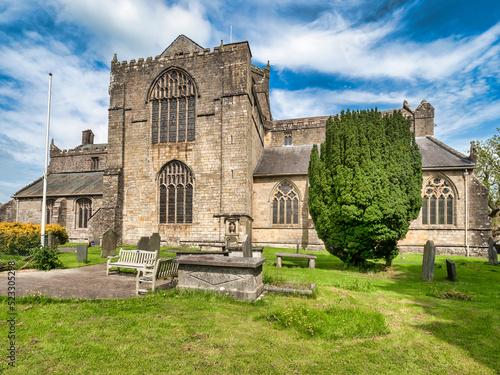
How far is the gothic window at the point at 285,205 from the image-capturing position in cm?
2052

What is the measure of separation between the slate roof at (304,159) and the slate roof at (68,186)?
14899mm

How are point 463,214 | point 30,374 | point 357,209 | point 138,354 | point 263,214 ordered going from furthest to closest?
point 263,214 → point 463,214 → point 357,209 → point 138,354 → point 30,374

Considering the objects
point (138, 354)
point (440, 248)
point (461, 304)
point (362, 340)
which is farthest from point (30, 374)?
point (440, 248)

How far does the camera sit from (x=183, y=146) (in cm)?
2002

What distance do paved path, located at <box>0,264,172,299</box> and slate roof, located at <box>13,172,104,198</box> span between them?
18361 millimetres

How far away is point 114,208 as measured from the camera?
1986cm

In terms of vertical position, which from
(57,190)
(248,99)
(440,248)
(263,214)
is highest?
(248,99)

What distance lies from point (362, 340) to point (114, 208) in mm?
19009

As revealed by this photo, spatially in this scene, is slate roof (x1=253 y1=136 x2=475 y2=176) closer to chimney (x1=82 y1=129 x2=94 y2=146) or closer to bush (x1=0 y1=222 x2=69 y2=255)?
bush (x1=0 y1=222 x2=69 y2=255)

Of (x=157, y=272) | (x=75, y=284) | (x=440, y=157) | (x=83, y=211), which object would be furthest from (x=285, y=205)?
(x=83, y=211)

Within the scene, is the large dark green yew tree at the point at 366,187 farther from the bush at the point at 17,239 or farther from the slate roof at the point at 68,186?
the slate roof at the point at 68,186

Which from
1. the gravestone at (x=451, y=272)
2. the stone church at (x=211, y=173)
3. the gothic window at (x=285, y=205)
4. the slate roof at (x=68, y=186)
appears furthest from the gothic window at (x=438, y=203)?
the slate roof at (x=68, y=186)

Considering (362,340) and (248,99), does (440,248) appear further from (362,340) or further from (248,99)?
(362,340)

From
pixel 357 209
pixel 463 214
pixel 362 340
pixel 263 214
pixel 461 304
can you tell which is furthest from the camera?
pixel 263 214
